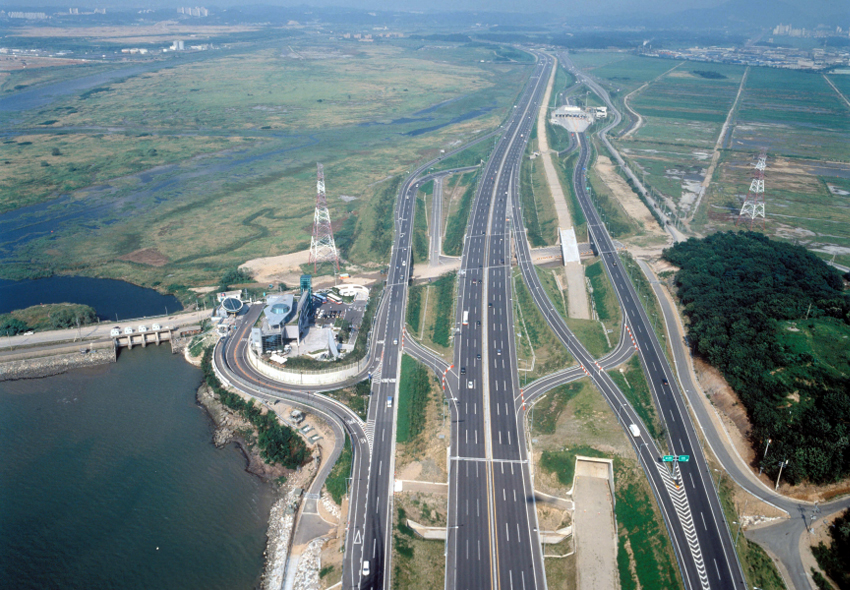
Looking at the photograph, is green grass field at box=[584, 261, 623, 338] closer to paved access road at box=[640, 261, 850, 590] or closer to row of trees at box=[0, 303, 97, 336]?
paved access road at box=[640, 261, 850, 590]

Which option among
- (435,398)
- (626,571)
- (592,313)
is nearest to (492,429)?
(435,398)

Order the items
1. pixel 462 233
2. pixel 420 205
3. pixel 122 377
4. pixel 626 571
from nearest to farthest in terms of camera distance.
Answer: pixel 626 571 < pixel 122 377 < pixel 462 233 < pixel 420 205

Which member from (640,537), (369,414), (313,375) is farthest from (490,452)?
(313,375)

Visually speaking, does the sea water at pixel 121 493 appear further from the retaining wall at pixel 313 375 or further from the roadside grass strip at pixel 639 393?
the roadside grass strip at pixel 639 393

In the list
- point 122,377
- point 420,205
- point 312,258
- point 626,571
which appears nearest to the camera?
point 626,571

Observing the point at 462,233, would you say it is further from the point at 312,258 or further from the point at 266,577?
the point at 266,577
